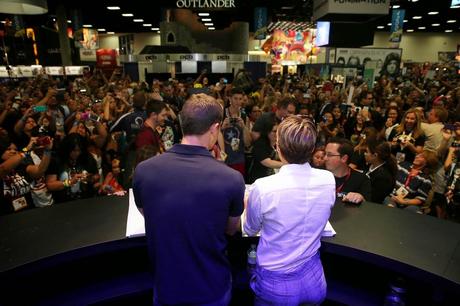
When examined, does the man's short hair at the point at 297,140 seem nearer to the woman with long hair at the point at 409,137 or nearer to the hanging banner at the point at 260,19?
the woman with long hair at the point at 409,137

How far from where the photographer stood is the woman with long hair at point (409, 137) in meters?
4.14

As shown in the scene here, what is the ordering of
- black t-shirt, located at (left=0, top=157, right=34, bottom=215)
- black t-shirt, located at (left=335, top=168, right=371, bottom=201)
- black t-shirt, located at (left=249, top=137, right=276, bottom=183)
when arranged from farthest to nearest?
black t-shirt, located at (left=249, top=137, right=276, bottom=183) → black t-shirt, located at (left=0, top=157, right=34, bottom=215) → black t-shirt, located at (left=335, top=168, right=371, bottom=201)

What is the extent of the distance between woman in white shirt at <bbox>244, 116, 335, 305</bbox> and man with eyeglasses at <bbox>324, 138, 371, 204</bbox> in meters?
1.11

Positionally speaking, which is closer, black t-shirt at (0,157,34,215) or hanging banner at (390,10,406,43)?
black t-shirt at (0,157,34,215)

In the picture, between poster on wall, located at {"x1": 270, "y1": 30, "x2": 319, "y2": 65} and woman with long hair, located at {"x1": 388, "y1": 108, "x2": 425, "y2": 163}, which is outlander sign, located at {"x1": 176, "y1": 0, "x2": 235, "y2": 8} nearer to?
woman with long hair, located at {"x1": 388, "y1": 108, "x2": 425, "y2": 163}

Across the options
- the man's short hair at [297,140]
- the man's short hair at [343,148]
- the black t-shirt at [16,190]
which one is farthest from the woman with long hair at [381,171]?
the black t-shirt at [16,190]

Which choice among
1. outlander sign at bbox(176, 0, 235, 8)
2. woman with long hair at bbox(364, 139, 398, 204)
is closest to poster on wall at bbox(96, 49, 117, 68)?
outlander sign at bbox(176, 0, 235, 8)

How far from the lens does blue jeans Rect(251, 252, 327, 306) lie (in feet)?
4.95

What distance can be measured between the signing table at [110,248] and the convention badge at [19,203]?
1.00 m

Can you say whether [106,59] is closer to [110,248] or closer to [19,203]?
[19,203]

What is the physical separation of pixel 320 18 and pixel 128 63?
28.7 ft

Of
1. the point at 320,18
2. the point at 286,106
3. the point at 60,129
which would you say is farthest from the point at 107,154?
the point at 320,18

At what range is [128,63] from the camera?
1348 cm

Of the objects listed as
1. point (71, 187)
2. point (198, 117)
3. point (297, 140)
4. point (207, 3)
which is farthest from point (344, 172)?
point (207, 3)
